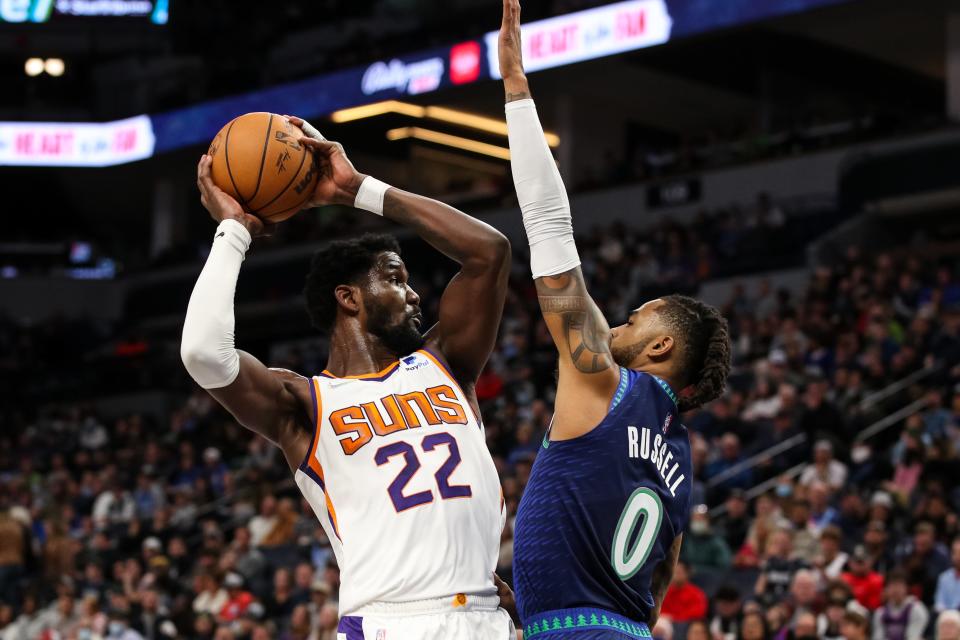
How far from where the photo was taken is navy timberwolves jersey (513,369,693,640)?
3.59 meters

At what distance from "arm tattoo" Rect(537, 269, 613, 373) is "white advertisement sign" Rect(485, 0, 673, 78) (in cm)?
1610

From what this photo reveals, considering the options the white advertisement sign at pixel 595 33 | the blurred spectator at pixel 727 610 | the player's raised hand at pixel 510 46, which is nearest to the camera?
the player's raised hand at pixel 510 46

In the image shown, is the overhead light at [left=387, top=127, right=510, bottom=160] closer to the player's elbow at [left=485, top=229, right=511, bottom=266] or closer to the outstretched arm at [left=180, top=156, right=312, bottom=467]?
the player's elbow at [left=485, top=229, right=511, bottom=266]

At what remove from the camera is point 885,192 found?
1903 cm

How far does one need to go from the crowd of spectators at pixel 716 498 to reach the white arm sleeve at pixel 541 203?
576 centimetres

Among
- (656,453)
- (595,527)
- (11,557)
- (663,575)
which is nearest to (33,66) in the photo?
(11,557)

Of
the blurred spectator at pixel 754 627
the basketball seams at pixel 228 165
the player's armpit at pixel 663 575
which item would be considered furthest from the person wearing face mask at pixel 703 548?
the basketball seams at pixel 228 165

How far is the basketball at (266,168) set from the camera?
411 cm

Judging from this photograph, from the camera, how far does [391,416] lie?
4117mm

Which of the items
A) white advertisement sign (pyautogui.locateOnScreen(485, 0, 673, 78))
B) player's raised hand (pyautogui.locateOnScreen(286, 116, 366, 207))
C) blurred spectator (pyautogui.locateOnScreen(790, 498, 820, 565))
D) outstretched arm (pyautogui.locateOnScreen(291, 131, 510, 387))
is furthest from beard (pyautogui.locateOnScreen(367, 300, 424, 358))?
white advertisement sign (pyautogui.locateOnScreen(485, 0, 673, 78))

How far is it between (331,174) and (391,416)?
31.1 inches

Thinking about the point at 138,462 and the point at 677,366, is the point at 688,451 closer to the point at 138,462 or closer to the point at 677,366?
the point at 677,366

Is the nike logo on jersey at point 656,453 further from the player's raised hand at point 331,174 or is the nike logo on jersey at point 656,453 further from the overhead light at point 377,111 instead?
the overhead light at point 377,111

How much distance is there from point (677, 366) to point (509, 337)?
14962mm
